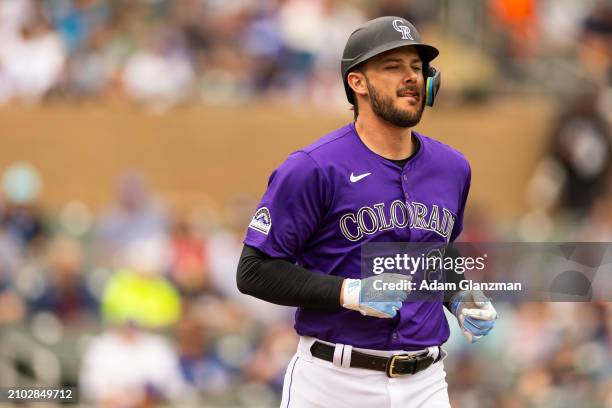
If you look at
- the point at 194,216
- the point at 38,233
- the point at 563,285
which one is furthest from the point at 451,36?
the point at 563,285

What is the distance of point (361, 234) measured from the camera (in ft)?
14.5

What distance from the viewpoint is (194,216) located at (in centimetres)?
1102

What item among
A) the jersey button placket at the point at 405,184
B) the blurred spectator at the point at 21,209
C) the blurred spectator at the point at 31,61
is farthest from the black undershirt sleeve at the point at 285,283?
the blurred spectator at the point at 31,61

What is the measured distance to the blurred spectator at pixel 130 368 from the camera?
8859 mm

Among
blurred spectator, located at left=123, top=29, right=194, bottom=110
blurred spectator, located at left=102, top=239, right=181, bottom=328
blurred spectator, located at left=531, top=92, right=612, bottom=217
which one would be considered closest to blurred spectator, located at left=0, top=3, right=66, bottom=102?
blurred spectator, located at left=123, top=29, right=194, bottom=110

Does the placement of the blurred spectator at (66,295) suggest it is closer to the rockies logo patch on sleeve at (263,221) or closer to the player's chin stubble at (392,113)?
the rockies logo patch on sleeve at (263,221)

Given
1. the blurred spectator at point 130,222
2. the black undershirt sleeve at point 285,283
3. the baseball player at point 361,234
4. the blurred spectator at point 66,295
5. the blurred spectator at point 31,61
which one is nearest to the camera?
the black undershirt sleeve at point 285,283

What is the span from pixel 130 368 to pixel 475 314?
5.01 meters

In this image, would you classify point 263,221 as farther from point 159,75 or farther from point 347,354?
point 159,75

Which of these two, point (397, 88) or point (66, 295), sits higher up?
point (397, 88)

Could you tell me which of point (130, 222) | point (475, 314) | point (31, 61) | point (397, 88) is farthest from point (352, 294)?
point (31, 61)

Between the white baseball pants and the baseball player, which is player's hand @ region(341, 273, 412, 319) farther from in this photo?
the white baseball pants

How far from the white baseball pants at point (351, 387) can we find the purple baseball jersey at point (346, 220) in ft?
0.23

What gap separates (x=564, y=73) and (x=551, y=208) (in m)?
1.63
